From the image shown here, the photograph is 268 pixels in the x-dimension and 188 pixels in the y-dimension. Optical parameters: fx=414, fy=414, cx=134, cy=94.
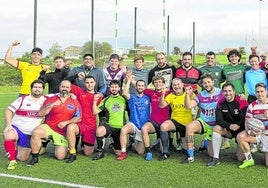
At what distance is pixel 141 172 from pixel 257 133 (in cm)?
183

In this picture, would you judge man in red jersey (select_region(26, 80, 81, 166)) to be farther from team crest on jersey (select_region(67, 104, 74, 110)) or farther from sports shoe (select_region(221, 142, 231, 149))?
sports shoe (select_region(221, 142, 231, 149))

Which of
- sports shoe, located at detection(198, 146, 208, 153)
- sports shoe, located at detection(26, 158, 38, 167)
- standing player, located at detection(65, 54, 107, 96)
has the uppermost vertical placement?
standing player, located at detection(65, 54, 107, 96)

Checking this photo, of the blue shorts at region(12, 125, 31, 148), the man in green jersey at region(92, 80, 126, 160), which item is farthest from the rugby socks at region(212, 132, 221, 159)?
the blue shorts at region(12, 125, 31, 148)

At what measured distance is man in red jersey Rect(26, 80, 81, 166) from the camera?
686cm

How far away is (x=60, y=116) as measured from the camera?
6953 mm

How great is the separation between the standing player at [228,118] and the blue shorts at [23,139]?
2956 millimetres

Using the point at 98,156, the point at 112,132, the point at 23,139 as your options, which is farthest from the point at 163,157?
the point at 23,139

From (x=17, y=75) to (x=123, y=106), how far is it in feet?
75.7

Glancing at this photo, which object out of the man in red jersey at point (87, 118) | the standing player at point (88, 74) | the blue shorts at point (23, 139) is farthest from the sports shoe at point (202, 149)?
the blue shorts at point (23, 139)

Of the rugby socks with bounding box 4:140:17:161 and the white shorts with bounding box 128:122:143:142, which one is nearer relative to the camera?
the rugby socks with bounding box 4:140:17:161

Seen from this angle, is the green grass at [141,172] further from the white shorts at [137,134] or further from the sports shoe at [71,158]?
the white shorts at [137,134]

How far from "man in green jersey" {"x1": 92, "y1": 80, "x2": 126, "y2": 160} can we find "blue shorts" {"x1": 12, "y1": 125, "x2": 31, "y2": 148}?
1138 mm

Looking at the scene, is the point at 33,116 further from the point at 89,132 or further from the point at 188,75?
the point at 188,75

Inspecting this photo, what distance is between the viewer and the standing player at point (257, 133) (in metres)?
6.18
